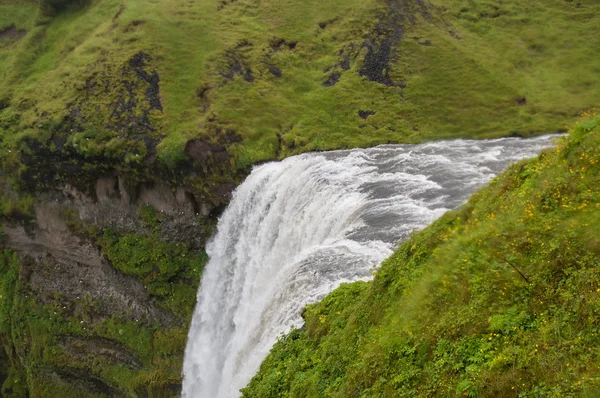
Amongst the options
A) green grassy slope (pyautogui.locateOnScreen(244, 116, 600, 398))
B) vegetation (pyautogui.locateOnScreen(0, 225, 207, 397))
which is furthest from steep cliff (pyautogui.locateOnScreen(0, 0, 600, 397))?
→ green grassy slope (pyautogui.locateOnScreen(244, 116, 600, 398))

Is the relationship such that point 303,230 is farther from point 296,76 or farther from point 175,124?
point 296,76

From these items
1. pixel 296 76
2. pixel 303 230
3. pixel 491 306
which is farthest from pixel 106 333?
pixel 491 306

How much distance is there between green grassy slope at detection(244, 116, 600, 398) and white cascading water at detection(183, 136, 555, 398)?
2393mm

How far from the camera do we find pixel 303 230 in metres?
18.7

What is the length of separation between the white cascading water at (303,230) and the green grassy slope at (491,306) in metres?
2.39

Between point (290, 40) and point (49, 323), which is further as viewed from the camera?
point (290, 40)

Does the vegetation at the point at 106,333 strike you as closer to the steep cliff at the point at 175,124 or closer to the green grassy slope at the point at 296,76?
the steep cliff at the point at 175,124

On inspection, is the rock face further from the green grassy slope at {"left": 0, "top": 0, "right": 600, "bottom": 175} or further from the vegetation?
the green grassy slope at {"left": 0, "top": 0, "right": 600, "bottom": 175}

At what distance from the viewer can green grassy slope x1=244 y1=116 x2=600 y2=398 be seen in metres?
5.90

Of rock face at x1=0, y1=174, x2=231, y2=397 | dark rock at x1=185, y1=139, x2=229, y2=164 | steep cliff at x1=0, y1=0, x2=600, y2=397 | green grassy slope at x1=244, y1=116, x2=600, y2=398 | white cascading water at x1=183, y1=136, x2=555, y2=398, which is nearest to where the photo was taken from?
green grassy slope at x1=244, y1=116, x2=600, y2=398

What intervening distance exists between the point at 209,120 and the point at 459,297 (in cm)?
2459

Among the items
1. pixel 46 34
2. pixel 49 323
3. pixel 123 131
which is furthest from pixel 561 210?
pixel 46 34

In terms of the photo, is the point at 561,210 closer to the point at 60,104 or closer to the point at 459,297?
the point at 459,297

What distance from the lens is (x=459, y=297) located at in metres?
7.50
